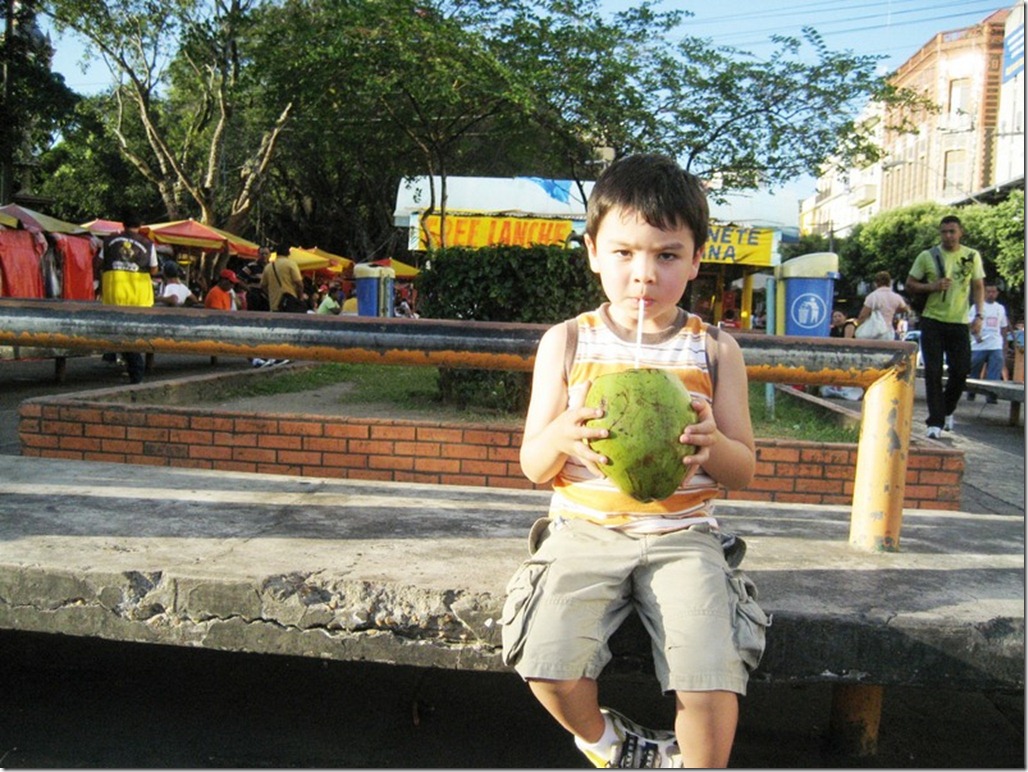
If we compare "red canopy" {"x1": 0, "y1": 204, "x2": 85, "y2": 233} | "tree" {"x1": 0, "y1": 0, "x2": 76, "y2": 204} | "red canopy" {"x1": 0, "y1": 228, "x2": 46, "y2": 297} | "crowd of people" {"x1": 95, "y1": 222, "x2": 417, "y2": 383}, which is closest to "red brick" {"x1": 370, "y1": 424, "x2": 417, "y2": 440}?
"crowd of people" {"x1": 95, "y1": 222, "x2": 417, "y2": 383}

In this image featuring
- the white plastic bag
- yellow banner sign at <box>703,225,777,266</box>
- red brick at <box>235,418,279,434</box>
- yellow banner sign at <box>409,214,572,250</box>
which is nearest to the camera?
red brick at <box>235,418,279,434</box>

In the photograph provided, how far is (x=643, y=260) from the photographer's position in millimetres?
2111

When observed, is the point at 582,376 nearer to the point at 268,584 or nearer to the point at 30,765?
the point at 268,584

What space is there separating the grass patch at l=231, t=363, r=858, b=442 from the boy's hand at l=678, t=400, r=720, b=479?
4015mm

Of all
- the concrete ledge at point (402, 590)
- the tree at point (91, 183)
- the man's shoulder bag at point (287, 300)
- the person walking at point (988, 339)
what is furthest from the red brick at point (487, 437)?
the tree at point (91, 183)

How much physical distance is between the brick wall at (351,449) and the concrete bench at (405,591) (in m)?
1.98

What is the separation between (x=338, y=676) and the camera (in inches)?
124

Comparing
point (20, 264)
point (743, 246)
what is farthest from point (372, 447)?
point (743, 246)

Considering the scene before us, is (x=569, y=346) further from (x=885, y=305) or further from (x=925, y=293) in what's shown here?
(x=885, y=305)

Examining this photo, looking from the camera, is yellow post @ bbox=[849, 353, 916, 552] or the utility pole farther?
the utility pole

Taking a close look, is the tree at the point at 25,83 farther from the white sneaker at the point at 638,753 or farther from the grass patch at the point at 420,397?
the white sneaker at the point at 638,753

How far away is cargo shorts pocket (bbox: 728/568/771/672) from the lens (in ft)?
6.24

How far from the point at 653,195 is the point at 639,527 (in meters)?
0.75

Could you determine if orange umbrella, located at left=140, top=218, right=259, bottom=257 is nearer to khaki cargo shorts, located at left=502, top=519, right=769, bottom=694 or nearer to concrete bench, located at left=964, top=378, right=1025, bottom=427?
concrete bench, located at left=964, top=378, right=1025, bottom=427
